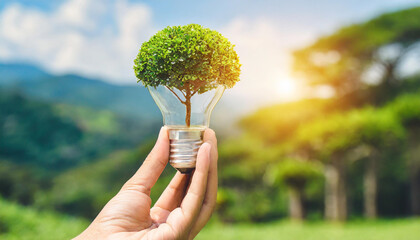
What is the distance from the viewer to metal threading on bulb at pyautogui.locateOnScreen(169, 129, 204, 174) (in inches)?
95.0

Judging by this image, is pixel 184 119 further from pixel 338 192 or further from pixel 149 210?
pixel 338 192

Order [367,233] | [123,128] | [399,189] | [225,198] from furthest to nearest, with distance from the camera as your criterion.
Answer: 1. [123,128]
2. [399,189]
3. [225,198]
4. [367,233]

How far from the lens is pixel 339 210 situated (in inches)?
515

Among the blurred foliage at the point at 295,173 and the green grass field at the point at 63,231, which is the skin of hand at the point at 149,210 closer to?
the green grass field at the point at 63,231

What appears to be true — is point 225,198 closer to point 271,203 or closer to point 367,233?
point 367,233

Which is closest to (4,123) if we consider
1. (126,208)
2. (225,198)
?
(225,198)

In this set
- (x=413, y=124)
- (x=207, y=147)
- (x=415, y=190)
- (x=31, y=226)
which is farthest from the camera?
(x=415, y=190)

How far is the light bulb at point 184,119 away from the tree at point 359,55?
1437cm

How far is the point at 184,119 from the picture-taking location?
2635mm

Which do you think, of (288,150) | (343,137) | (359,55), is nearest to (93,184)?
(288,150)

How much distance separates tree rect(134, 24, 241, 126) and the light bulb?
2 cm

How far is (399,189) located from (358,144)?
310 inches

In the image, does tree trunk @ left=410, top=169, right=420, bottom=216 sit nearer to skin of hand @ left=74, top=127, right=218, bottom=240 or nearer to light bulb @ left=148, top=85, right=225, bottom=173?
light bulb @ left=148, top=85, right=225, bottom=173

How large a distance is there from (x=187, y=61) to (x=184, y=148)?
0.61 meters
